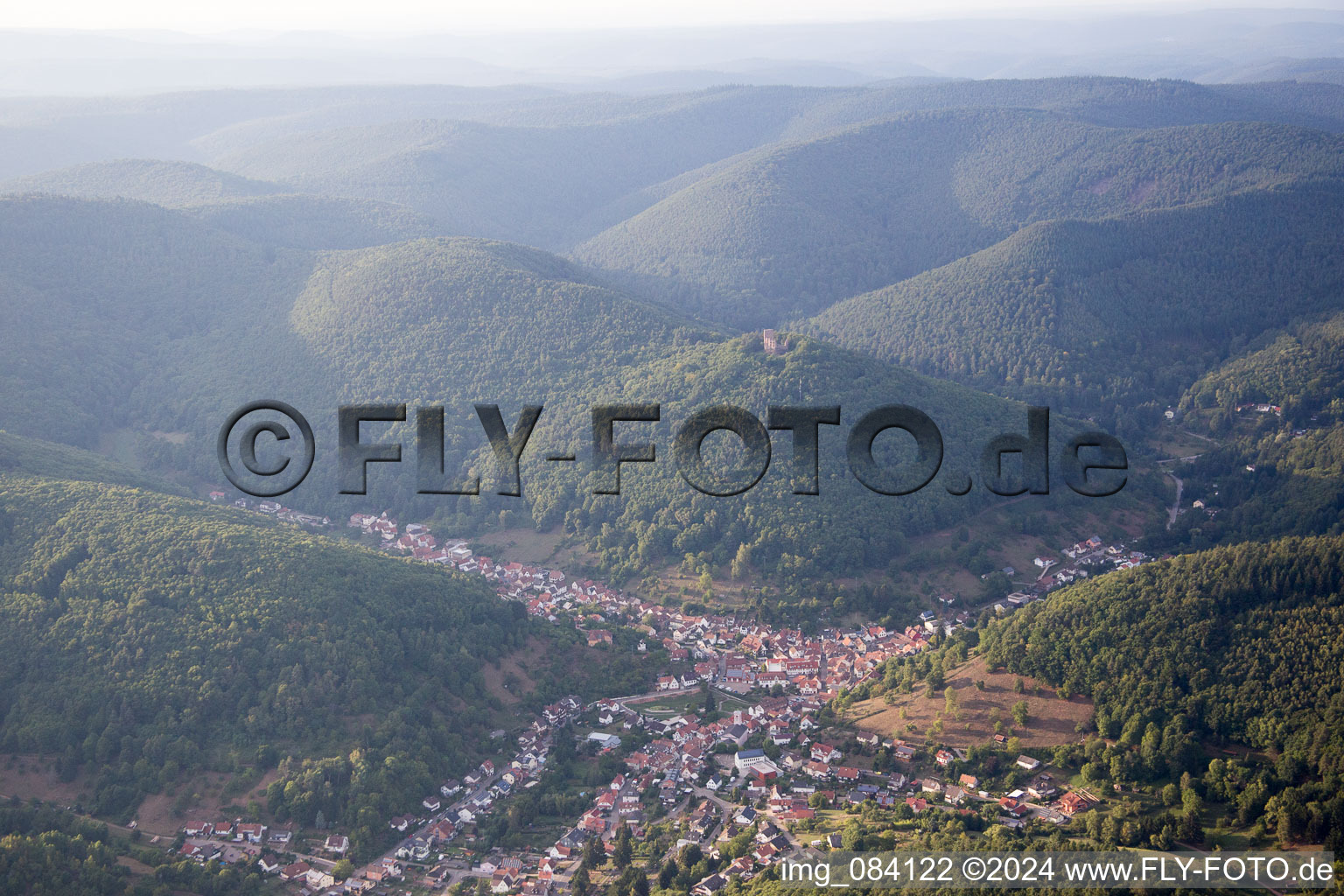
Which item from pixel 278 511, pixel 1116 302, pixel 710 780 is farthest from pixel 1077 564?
pixel 278 511

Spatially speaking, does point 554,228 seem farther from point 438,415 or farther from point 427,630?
point 427,630

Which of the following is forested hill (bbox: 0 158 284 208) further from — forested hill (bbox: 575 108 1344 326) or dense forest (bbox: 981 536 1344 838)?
dense forest (bbox: 981 536 1344 838)

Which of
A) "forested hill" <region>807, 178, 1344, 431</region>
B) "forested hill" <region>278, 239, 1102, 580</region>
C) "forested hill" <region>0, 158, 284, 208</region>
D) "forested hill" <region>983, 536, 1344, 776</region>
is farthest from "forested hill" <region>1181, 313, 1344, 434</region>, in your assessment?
"forested hill" <region>0, 158, 284, 208</region>

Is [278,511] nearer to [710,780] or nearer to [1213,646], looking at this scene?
[710,780]

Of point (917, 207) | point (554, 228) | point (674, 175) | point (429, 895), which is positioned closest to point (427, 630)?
point (429, 895)

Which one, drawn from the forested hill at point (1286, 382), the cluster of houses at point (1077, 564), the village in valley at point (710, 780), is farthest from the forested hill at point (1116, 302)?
the village in valley at point (710, 780)
